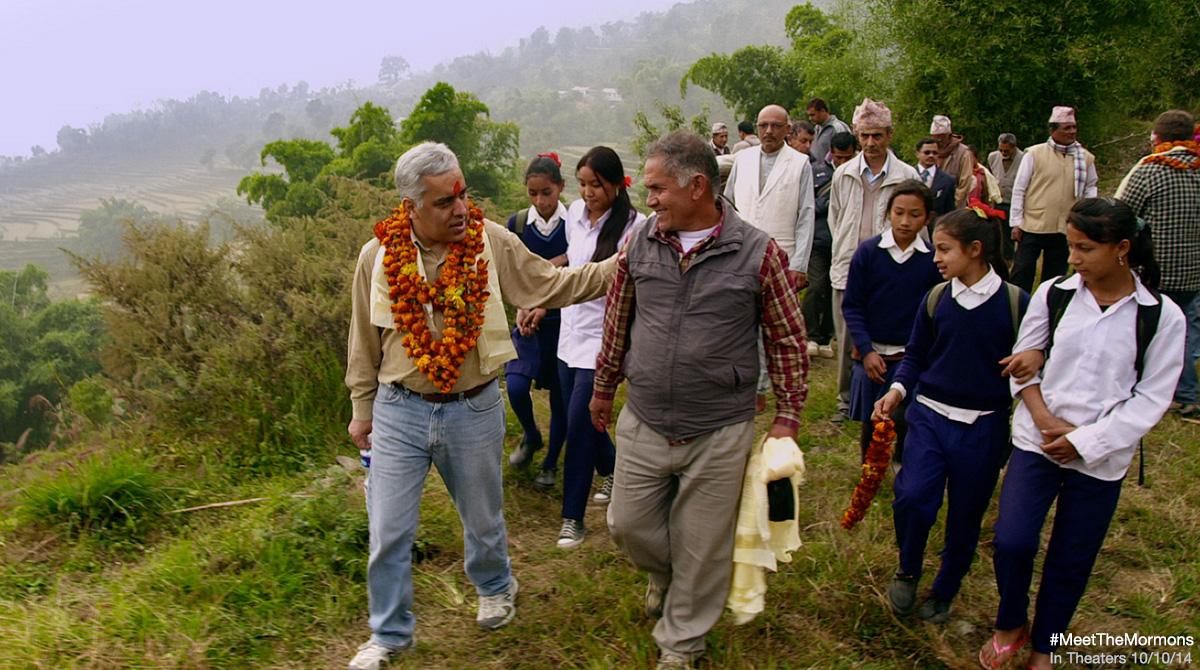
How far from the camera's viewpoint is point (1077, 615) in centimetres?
365

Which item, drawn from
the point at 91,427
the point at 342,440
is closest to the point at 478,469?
the point at 342,440

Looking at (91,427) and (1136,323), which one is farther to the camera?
(91,427)

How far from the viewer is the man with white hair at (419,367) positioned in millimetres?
3207

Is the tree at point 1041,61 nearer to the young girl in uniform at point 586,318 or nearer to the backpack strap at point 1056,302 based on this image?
the young girl in uniform at point 586,318

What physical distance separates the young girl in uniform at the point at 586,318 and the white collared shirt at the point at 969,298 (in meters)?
1.69

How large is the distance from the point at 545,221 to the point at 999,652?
3.32 m

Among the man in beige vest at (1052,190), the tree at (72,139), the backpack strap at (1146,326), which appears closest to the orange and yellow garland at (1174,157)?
the man in beige vest at (1052,190)

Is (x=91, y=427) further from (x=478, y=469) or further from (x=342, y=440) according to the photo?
(x=478, y=469)

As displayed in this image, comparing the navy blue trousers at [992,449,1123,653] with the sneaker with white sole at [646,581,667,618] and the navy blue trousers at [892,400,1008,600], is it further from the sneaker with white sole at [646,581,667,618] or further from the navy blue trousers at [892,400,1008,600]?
the sneaker with white sole at [646,581,667,618]

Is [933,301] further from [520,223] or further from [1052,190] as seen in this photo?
[1052,190]

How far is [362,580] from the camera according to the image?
13.5 feet

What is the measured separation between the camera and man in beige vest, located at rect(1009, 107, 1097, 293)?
711cm

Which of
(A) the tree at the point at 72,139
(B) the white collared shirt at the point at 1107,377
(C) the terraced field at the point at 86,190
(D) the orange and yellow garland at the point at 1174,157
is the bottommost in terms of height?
(C) the terraced field at the point at 86,190

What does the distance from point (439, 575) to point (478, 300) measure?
167cm
